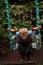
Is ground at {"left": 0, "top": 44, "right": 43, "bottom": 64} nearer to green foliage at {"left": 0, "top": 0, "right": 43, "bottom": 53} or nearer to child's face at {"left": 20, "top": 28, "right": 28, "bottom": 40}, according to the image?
green foliage at {"left": 0, "top": 0, "right": 43, "bottom": 53}

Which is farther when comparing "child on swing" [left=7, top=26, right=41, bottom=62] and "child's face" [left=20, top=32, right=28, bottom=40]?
"child on swing" [left=7, top=26, right=41, bottom=62]

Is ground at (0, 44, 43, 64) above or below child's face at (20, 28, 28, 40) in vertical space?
below

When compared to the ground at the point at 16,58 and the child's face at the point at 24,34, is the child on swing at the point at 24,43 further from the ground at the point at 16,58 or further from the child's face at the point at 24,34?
the ground at the point at 16,58

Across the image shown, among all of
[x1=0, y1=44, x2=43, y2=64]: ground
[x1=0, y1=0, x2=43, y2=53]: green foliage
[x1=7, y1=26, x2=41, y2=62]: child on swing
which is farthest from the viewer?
[x1=0, y1=0, x2=43, y2=53]: green foliage

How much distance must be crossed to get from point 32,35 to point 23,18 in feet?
6.74

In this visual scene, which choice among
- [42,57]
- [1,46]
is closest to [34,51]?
[42,57]

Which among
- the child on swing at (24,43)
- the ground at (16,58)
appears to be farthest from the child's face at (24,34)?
the ground at (16,58)

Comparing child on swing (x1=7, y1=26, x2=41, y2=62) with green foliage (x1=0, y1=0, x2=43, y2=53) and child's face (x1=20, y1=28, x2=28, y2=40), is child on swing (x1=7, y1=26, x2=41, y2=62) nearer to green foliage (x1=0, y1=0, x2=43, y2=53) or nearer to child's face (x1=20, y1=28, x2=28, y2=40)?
child's face (x1=20, y1=28, x2=28, y2=40)

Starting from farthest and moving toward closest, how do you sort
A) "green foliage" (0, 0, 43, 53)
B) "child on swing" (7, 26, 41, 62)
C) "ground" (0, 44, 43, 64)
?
"green foliage" (0, 0, 43, 53) → "ground" (0, 44, 43, 64) → "child on swing" (7, 26, 41, 62)

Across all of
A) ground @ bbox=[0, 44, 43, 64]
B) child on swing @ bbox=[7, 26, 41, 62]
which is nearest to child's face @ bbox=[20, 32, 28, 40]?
child on swing @ bbox=[7, 26, 41, 62]

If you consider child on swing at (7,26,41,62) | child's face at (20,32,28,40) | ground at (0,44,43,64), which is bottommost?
ground at (0,44,43,64)

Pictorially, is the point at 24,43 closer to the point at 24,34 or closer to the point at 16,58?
the point at 24,34

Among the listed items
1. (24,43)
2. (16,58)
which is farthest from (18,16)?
(24,43)

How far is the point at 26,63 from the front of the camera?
21.2 ft
